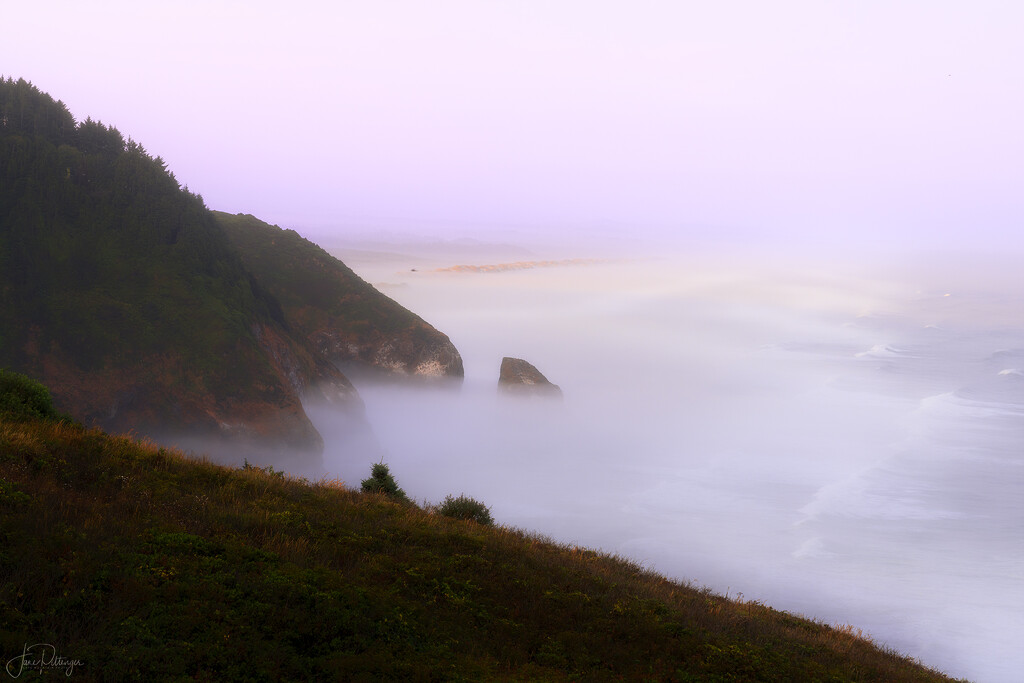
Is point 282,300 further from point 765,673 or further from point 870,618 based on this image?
point 765,673

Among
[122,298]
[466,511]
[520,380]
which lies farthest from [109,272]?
[520,380]

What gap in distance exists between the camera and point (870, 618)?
44375mm

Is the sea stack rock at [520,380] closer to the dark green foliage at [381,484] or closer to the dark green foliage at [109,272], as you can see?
the dark green foliage at [109,272]

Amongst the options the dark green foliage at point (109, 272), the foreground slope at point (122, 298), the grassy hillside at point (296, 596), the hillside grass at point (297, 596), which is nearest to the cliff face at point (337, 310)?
the foreground slope at point (122, 298)

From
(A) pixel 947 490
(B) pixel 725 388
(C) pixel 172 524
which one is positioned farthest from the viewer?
(B) pixel 725 388

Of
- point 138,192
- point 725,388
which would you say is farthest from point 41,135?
point 725,388

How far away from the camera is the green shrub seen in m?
15.0

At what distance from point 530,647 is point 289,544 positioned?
4350mm

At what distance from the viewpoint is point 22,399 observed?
15805 millimetres

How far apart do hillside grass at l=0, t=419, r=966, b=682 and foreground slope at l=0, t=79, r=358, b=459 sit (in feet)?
114

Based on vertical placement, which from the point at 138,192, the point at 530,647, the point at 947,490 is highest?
the point at 138,192

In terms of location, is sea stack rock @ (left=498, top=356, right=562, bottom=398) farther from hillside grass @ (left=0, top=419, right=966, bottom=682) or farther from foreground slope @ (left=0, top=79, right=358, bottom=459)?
hillside grass @ (left=0, top=419, right=966, bottom=682)

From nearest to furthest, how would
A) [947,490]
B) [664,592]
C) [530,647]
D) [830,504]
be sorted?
[530,647], [664,592], [830,504], [947,490]
